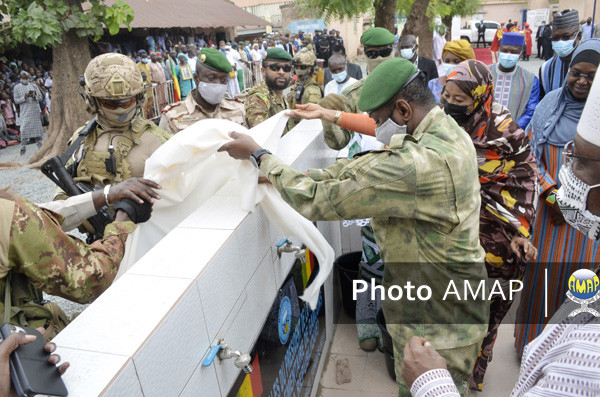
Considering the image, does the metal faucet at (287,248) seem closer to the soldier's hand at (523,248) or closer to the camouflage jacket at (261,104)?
the soldier's hand at (523,248)

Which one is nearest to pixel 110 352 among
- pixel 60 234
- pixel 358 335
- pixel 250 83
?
pixel 60 234

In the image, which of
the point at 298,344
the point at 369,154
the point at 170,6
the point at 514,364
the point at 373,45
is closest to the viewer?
the point at 369,154

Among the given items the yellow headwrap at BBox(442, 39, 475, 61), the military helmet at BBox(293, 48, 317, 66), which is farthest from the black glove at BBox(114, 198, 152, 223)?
the yellow headwrap at BBox(442, 39, 475, 61)

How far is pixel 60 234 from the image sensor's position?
5.21ft

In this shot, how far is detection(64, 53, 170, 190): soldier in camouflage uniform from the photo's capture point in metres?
2.72

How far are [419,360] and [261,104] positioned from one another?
321 cm

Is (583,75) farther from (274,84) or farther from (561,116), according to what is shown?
(274,84)

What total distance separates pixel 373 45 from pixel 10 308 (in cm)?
444

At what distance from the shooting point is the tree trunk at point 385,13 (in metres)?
7.09

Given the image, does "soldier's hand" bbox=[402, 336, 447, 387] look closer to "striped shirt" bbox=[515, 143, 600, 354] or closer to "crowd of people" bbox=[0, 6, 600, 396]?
"crowd of people" bbox=[0, 6, 600, 396]

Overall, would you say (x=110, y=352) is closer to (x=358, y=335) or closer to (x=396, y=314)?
(x=396, y=314)

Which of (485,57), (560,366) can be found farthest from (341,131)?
(485,57)

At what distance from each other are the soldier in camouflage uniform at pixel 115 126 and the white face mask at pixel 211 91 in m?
0.90

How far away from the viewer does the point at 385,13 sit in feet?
23.5
